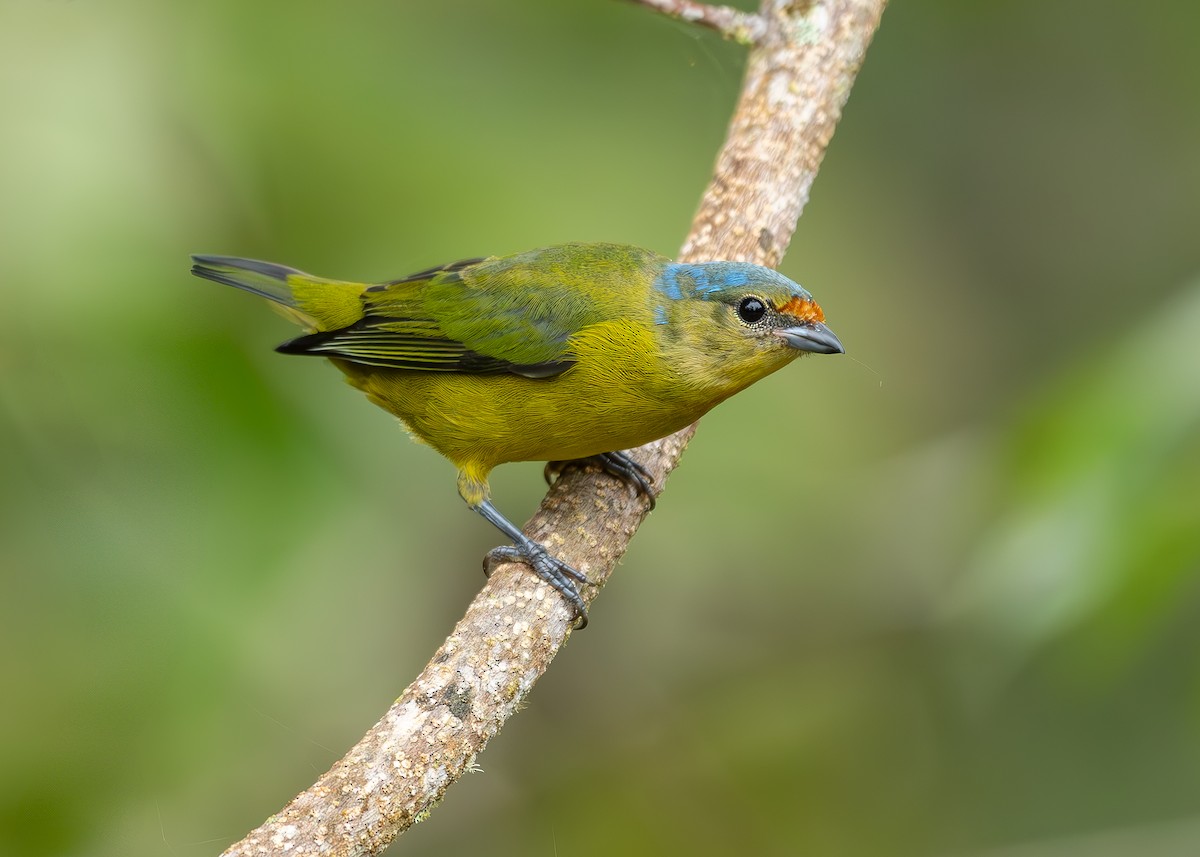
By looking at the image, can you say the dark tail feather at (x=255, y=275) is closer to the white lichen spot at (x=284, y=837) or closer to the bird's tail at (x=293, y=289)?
the bird's tail at (x=293, y=289)

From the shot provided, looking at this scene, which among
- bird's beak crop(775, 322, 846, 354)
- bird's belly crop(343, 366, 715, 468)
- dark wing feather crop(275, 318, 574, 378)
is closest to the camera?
bird's beak crop(775, 322, 846, 354)

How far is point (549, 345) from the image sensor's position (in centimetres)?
357

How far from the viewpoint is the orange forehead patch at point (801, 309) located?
3322mm

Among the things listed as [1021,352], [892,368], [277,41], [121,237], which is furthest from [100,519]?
[1021,352]

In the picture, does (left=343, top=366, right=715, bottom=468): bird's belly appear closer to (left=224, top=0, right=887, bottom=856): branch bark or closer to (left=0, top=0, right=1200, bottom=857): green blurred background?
(left=224, top=0, right=887, bottom=856): branch bark

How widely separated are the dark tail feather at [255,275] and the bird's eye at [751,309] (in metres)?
1.65

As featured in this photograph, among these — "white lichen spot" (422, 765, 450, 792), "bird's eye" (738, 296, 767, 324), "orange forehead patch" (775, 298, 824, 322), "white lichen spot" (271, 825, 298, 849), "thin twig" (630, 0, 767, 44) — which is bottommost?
"white lichen spot" (271, 825, 298, 849)

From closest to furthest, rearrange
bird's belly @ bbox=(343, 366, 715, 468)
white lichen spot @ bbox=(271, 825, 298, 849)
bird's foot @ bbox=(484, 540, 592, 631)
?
1. white lichen spot @ bbox=(271, 825, 298, 849)
2. bird's foot @ bbox=(484, 540, 592, 631)
3. bird's belly @ bbox=(343, 366, 715, 468)

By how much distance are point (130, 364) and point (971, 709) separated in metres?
2.94

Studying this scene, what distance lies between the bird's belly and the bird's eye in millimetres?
267

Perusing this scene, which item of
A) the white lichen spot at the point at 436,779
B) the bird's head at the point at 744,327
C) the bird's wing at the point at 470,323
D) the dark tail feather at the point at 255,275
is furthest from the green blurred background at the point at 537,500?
the white lichen spot at the point at 436,779

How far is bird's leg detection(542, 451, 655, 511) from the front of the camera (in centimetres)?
355

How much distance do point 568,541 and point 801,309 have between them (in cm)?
89

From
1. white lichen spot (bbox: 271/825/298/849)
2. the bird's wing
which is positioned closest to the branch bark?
white lichen spot (bbox: 271/825/298/849)
